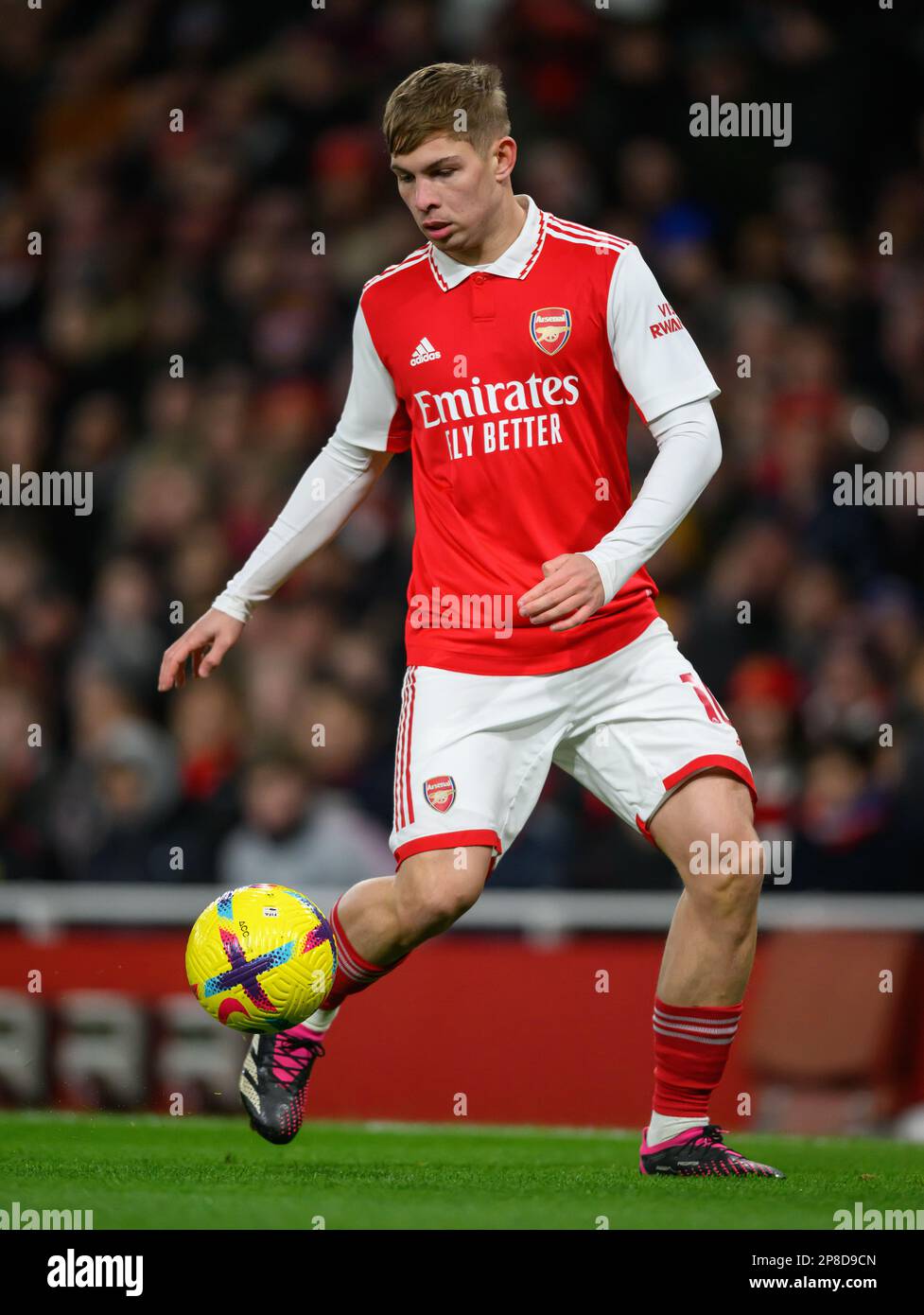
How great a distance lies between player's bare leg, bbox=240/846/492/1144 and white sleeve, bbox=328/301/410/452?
1.14 m

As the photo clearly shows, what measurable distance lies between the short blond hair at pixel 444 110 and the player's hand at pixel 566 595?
1.07 m

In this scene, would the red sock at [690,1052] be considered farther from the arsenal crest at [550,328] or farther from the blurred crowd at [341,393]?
the blurred crowd at [341,393]

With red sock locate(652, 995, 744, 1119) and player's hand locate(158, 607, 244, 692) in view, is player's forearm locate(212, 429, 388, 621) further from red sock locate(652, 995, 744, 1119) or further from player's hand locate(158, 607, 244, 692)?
red sock locate(652, 995, 744, 1119)

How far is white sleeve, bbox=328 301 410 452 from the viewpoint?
4.98 meters

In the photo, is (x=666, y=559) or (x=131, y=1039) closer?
(x=131, y=1039)

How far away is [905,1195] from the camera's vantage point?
433 centimetres

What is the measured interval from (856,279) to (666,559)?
213cm

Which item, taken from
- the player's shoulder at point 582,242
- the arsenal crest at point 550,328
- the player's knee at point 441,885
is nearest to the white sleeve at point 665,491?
the arsenal crest at point 550,328

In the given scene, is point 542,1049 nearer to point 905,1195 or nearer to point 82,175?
point 905,1195

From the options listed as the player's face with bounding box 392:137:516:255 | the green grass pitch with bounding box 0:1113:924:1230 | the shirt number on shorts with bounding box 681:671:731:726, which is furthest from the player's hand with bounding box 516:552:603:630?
the green grass pitch with bounding box 0:1113:924:1230

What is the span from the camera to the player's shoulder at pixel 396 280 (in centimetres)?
495
